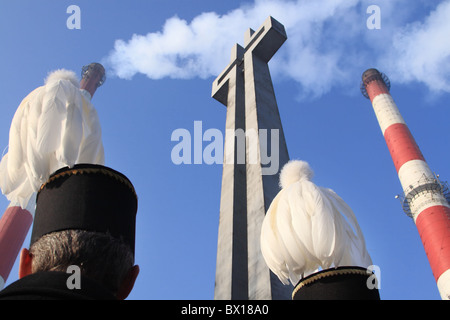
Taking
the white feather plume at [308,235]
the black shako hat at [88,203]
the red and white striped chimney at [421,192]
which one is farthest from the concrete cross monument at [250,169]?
the red and white striped chimney at [421,192]

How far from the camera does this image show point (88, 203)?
1583 mm

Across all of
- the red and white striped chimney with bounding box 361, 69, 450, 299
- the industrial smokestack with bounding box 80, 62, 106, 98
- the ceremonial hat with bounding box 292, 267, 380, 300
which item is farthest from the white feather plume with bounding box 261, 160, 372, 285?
the industrial smokestack with bounding box 80, 62, 106, 98

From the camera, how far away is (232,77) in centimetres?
891

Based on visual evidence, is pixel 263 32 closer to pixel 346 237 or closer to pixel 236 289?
pixel 236 289

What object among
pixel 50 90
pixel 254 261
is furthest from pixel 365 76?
pixel 50 90

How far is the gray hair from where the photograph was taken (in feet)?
4.36

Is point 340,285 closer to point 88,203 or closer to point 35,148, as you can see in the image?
point 88,203

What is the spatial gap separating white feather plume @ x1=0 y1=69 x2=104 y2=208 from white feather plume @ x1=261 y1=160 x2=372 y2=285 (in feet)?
3.95

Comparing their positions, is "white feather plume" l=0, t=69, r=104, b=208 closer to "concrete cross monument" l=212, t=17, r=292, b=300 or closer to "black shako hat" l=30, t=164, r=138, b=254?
"black shako hat" l=30, t=164, r=138, b=254

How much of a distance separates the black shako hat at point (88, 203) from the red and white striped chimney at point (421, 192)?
2294 centimetres

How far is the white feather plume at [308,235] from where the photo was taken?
2365 millimetres

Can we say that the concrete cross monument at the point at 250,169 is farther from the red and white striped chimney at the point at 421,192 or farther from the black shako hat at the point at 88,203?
the red and white striped chimney at the point at 421,192

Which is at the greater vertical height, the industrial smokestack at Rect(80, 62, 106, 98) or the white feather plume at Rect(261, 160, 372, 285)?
the industrial smokestack at Rect(80, 62, 106, 98)

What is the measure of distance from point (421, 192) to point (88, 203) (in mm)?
26902
